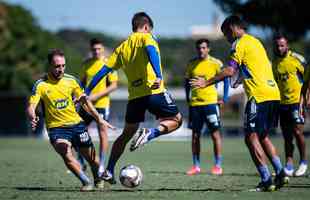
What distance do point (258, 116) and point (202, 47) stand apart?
5.51 meters

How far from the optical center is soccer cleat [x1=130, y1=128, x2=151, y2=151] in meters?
12.2

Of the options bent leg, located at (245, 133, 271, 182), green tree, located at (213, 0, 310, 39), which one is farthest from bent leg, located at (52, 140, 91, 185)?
green tree, located at (213, 0, 310, 39)

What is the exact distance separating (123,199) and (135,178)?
93 centimetres

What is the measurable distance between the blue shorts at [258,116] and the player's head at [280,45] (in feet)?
10.6

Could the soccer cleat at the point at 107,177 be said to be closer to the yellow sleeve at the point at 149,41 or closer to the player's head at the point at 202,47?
the yellow sleeve at the point at 149,41

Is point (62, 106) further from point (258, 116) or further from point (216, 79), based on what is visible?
point (258, 116)

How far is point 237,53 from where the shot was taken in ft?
40.2

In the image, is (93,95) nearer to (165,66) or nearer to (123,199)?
(123,199)

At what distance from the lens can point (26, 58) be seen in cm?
8475

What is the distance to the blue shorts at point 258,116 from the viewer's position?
40.4 ft

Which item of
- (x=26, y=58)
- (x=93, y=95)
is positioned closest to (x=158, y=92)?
(x=93, y=95)

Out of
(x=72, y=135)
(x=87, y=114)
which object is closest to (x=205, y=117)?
(x=87, y=114)

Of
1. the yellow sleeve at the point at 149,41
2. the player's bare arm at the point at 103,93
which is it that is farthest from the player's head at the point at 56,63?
the player's bare arm at the point at 103,93

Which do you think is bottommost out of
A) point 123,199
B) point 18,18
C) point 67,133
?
point 123,199
